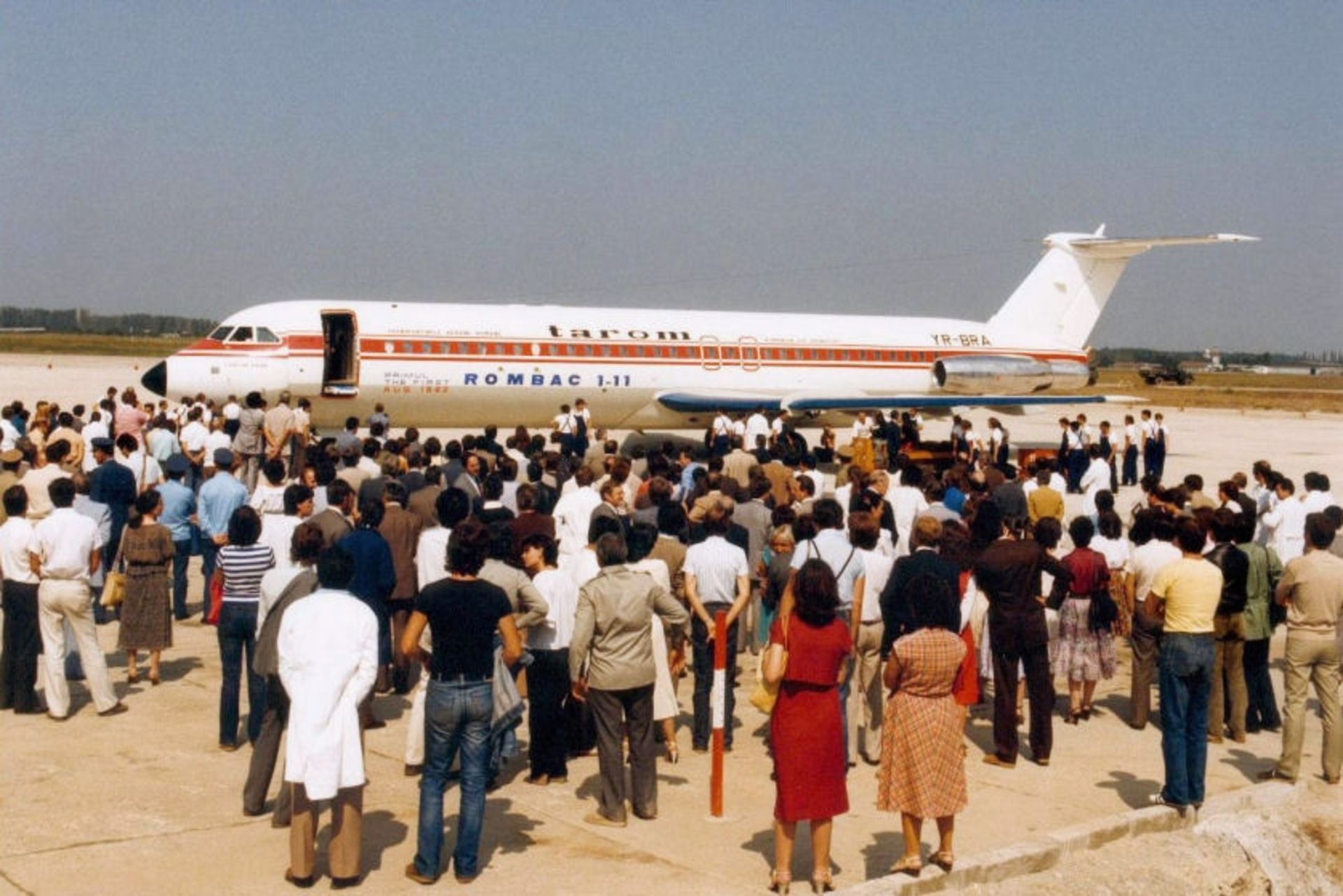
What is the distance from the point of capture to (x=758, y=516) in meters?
11.6

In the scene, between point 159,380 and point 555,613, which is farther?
point 159,380

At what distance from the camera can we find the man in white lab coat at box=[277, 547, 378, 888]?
6.46 metres

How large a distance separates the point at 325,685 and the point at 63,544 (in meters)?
3.75

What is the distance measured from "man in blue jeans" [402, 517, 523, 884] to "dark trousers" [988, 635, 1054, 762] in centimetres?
390

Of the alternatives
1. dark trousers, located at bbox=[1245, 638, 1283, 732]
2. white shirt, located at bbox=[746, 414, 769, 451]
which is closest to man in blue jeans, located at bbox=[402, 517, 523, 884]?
dark trousers, located at bbox=[1245, 638, 1283, 732]

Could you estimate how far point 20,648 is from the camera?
9.69 metres

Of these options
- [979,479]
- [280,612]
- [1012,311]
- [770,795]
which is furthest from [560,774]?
[1012,311]

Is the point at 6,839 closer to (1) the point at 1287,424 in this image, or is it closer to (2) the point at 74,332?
(1) the point at 1287,424

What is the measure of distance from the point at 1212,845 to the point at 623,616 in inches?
147

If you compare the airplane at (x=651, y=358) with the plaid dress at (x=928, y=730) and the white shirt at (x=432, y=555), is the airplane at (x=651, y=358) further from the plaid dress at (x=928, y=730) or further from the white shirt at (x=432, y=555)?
the plaid dress at (x=928, y=730)

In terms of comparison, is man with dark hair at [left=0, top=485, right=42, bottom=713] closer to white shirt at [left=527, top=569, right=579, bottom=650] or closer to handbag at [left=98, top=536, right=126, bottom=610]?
handbag at [left=98, top=536, right=126, bottom=610]

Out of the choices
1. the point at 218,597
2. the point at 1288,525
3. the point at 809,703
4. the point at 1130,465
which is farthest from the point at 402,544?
the point at 1130,465

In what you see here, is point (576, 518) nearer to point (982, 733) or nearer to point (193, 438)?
point (982, 733)

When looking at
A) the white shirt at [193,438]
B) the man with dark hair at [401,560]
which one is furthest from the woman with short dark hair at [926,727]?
the white shirt at [193,438]
